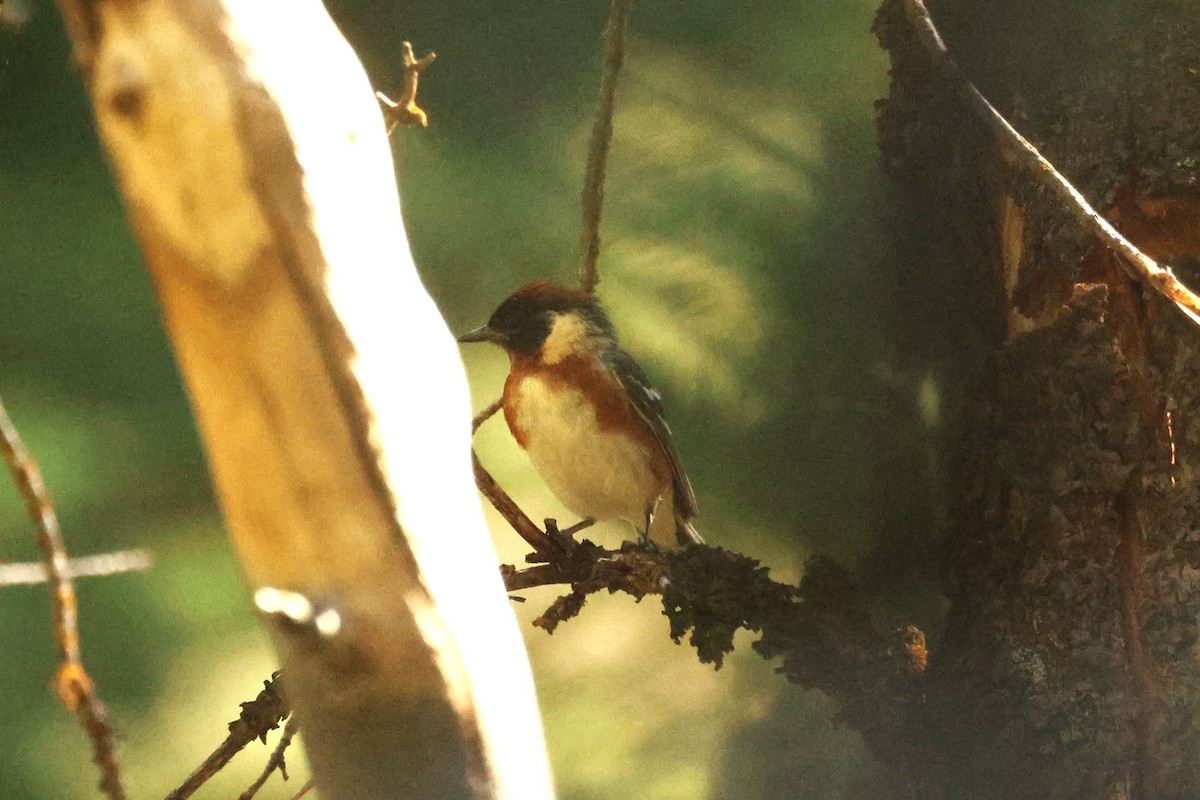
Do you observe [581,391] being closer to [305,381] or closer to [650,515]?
[650,515]

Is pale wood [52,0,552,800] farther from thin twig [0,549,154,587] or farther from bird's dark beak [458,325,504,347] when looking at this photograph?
bird's dark beak [458,325,504,347]

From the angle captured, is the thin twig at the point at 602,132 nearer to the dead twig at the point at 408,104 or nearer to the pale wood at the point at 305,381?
the dead twig at the point at 408,104

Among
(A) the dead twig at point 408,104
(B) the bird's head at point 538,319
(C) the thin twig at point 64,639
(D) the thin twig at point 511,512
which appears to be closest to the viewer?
(C) the thin twig at point 64,639

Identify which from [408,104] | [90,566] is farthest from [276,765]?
[408,104]

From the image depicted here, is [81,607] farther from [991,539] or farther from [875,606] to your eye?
[991,539]

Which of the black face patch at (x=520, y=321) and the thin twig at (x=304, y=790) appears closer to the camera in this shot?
the thin twig at (x=304, y=790)

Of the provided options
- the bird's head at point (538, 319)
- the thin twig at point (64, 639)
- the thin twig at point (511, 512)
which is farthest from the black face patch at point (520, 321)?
the thin twig at point (64, 639)
